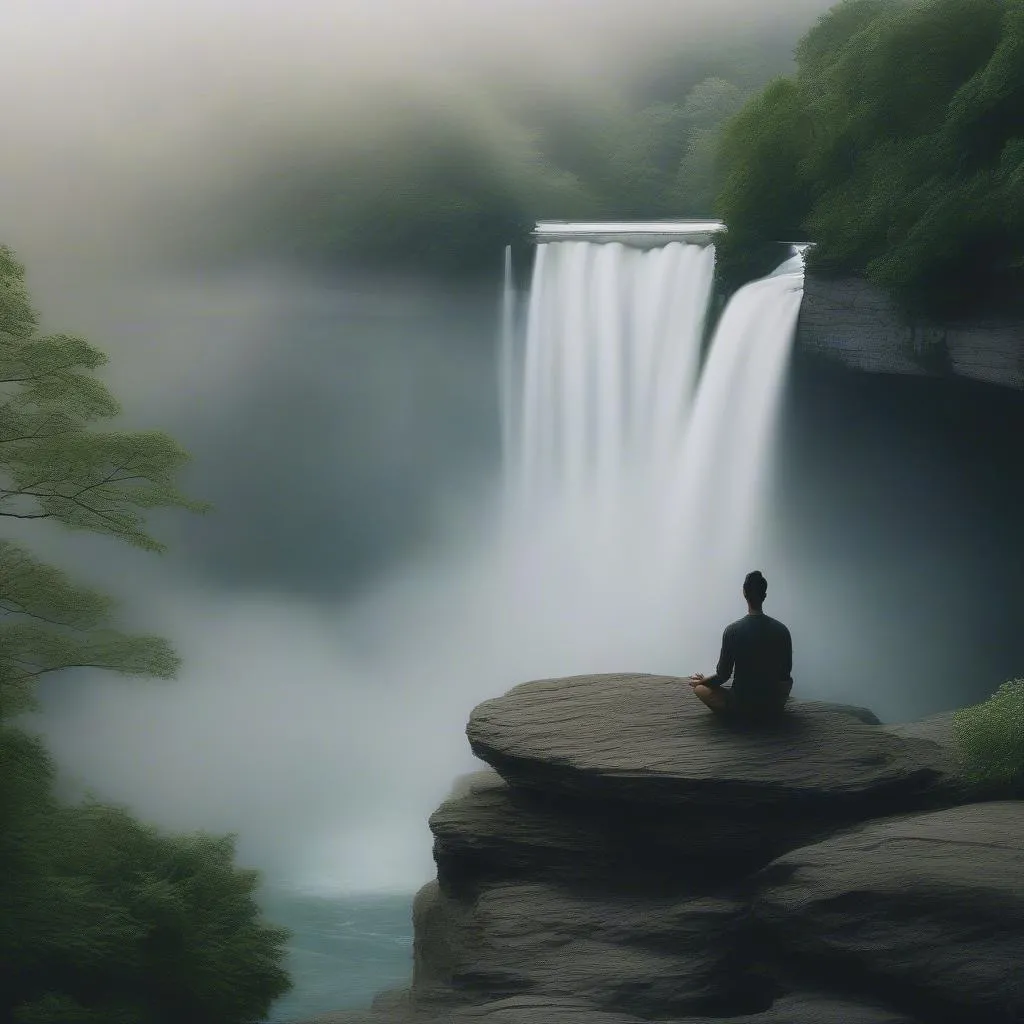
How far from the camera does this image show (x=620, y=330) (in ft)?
59.3

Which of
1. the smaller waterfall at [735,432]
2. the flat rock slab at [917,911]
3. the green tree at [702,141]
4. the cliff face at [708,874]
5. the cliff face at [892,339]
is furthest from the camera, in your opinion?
the green tree at [702,141]

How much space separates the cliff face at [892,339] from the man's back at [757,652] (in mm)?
5658

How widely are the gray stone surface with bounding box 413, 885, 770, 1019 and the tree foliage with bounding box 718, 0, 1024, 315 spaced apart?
7.40 metres

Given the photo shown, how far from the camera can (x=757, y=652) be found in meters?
8.34

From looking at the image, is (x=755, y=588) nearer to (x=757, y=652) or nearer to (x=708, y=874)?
(x=757, y=652)

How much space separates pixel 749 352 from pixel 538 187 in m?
9.94

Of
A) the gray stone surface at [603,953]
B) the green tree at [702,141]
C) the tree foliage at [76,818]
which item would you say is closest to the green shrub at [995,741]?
the gray stone surface at [603,953]

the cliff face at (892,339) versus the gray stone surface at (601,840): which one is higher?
the cliff face at (892,339)

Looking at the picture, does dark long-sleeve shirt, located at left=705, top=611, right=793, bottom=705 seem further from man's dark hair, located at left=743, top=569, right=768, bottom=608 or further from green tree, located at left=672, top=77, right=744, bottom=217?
green tree, located at left=672, top=77, right=744, bottom=217

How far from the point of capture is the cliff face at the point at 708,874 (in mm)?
6852

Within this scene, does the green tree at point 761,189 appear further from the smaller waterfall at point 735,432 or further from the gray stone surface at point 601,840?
the gray stone surface at point 601,840

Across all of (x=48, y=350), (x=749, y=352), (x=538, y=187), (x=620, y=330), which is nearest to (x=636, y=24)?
(x=538, y=187)

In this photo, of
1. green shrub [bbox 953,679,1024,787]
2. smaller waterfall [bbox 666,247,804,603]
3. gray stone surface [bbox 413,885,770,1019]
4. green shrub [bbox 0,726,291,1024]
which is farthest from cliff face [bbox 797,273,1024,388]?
green shrub [bbox 0,726,291,1024]

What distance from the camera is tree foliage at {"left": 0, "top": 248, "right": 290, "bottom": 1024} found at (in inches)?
312
